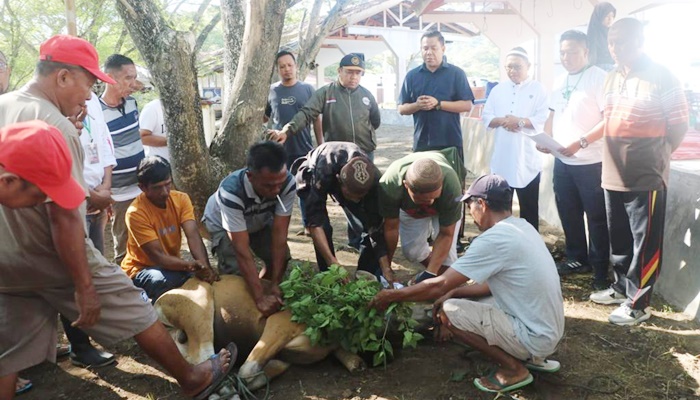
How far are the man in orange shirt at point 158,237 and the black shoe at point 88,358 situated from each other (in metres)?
0.51

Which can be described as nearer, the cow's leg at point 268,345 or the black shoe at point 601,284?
the cow's leg at point 268,345

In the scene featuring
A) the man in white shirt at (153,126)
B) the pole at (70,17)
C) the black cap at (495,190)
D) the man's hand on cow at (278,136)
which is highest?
the pole at (70,17)

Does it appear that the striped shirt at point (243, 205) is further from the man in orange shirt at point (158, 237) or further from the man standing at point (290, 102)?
the man standing at point (290, 102)

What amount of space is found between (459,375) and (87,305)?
2.22 m

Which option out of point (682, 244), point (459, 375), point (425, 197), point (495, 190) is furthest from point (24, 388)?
point (682, 244)

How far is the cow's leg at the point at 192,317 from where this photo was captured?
360 cm

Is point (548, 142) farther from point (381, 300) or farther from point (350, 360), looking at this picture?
point (350, 360)

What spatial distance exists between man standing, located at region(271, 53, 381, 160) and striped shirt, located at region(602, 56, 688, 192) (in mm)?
2511

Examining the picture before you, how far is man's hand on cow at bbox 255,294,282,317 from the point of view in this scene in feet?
12.3

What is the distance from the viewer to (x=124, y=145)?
4777mm

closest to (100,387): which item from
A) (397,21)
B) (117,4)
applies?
(117,4)

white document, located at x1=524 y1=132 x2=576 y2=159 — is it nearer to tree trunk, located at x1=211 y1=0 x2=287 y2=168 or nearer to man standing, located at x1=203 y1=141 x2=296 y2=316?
man standing, located at x1=203 y1=141 x2=296 y2=316

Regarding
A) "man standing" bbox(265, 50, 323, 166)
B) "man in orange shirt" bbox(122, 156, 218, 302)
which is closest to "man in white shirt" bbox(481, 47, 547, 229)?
"man standing" bbox(265, 50, 323, 166)

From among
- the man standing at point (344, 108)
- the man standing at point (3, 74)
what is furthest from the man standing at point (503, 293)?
the man standing at point (3, 74)
